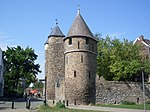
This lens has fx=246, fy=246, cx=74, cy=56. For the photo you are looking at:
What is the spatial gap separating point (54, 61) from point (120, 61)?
40.4 feet

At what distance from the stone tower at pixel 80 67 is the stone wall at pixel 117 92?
111 cm

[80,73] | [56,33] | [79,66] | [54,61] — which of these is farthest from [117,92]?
[56,33]

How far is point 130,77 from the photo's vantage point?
43.6 metres

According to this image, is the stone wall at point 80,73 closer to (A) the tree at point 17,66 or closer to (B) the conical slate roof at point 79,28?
(B) the conical slate roof at point 79,28

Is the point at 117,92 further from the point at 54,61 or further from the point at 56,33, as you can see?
the point at 56,33

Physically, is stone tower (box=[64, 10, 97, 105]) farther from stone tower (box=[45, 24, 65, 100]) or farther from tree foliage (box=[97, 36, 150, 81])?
stone tower (box=[45, 24, 65, 100])

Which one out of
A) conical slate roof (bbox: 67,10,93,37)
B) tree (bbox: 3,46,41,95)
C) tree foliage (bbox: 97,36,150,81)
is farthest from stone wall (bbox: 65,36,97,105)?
tree (bbox: 3,46,41,95)

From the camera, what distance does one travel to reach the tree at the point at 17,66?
6278 centimetres

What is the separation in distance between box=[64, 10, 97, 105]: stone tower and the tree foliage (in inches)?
266

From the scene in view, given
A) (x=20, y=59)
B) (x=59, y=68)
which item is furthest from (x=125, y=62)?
(x=20, y=59)

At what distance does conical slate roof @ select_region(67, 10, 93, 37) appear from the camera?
36.5 meters

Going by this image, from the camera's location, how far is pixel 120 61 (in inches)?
1671

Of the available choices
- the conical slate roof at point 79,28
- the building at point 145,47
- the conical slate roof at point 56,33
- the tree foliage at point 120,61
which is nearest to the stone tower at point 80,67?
the conical slate roof at point 79,28

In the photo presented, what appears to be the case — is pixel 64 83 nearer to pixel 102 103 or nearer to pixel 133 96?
pixel 102 103
